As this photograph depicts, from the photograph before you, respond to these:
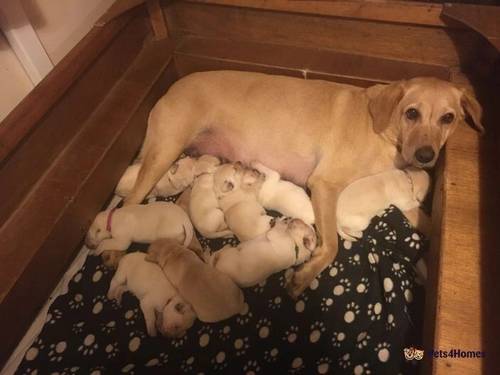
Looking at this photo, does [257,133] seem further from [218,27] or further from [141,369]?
[141,369]

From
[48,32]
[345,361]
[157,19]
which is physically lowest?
[345,361]

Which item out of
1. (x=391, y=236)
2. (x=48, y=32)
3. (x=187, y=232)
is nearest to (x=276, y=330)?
(x=187, y=232)

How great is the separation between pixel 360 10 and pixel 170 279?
5.12 ft

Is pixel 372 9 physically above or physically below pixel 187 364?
above

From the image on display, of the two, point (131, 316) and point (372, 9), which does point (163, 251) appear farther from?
point (372, 9)

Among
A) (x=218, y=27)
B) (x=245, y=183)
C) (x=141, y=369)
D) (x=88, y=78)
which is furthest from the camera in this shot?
(x=218, y=27)

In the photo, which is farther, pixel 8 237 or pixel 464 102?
pixel 464 102

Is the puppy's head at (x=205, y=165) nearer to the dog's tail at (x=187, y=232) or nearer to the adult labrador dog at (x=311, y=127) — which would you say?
the adult labrador dog at (x=311, y=127)

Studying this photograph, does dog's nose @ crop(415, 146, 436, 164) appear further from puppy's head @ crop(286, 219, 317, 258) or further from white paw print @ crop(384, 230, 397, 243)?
puppy's head @ crop(286, 219, 317, 258)

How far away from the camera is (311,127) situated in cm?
200

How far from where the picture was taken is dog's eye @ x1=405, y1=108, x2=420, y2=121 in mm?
1797

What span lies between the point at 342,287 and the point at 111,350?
3.34 ft

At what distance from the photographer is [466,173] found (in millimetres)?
1666

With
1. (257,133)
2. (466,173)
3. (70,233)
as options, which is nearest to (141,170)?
(70,233)
